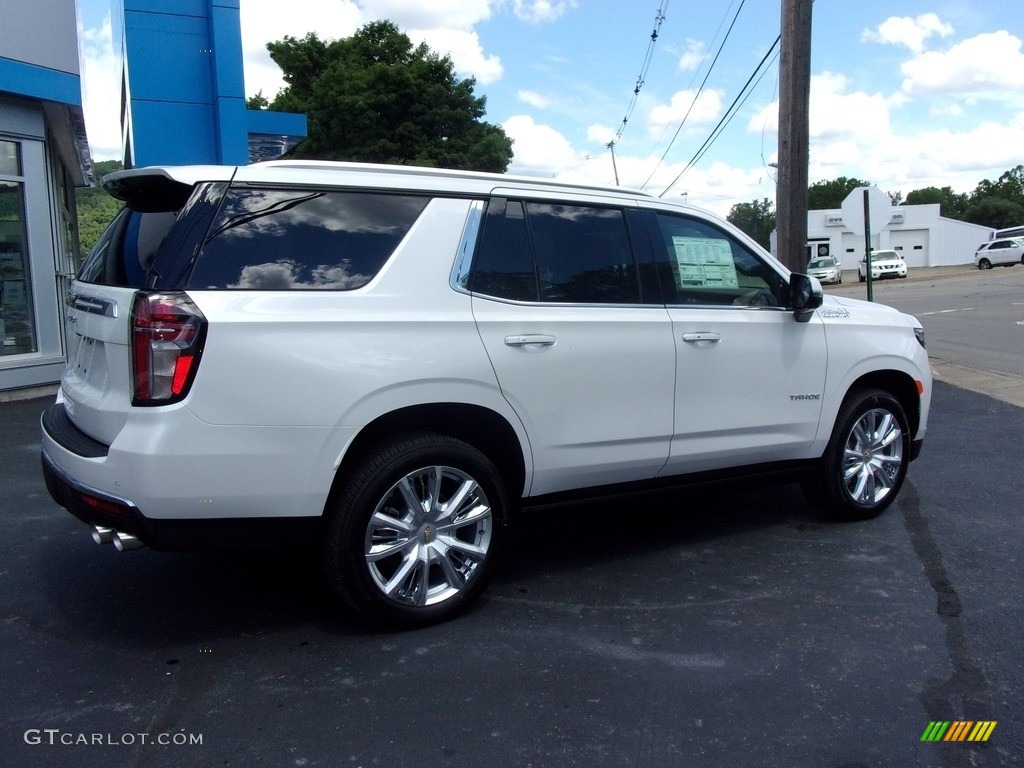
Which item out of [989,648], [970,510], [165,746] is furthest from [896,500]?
[165,746]

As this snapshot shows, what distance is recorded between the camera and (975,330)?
19.0 meters

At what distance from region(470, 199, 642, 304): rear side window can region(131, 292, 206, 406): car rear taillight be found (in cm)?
122

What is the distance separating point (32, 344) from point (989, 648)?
414 inches

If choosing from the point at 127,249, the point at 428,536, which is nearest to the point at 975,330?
the point at 428,536

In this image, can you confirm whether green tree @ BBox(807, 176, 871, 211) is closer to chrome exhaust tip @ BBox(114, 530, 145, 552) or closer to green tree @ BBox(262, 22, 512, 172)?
green tree @ BBox(262, 22, 512, 172)

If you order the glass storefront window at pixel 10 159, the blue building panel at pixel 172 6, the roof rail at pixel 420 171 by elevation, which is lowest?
the roof rail at pixel 420 171

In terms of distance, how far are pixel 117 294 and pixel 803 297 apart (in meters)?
3.45

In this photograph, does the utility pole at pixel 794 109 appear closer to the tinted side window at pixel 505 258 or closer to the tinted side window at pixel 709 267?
the tinted side window at pixel 709 267

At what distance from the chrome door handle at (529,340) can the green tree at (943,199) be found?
12433 cm

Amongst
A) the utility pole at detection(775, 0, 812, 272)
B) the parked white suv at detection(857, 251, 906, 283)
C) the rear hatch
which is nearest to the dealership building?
the utility pole at detection(775, 0, 812, 272)

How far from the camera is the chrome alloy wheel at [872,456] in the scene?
17.6 ft

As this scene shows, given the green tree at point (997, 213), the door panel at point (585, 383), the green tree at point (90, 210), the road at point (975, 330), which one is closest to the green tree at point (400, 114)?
the green tree at point (90, 210)

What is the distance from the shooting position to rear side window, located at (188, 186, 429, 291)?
3.49m

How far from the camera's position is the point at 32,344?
35.3 ft
